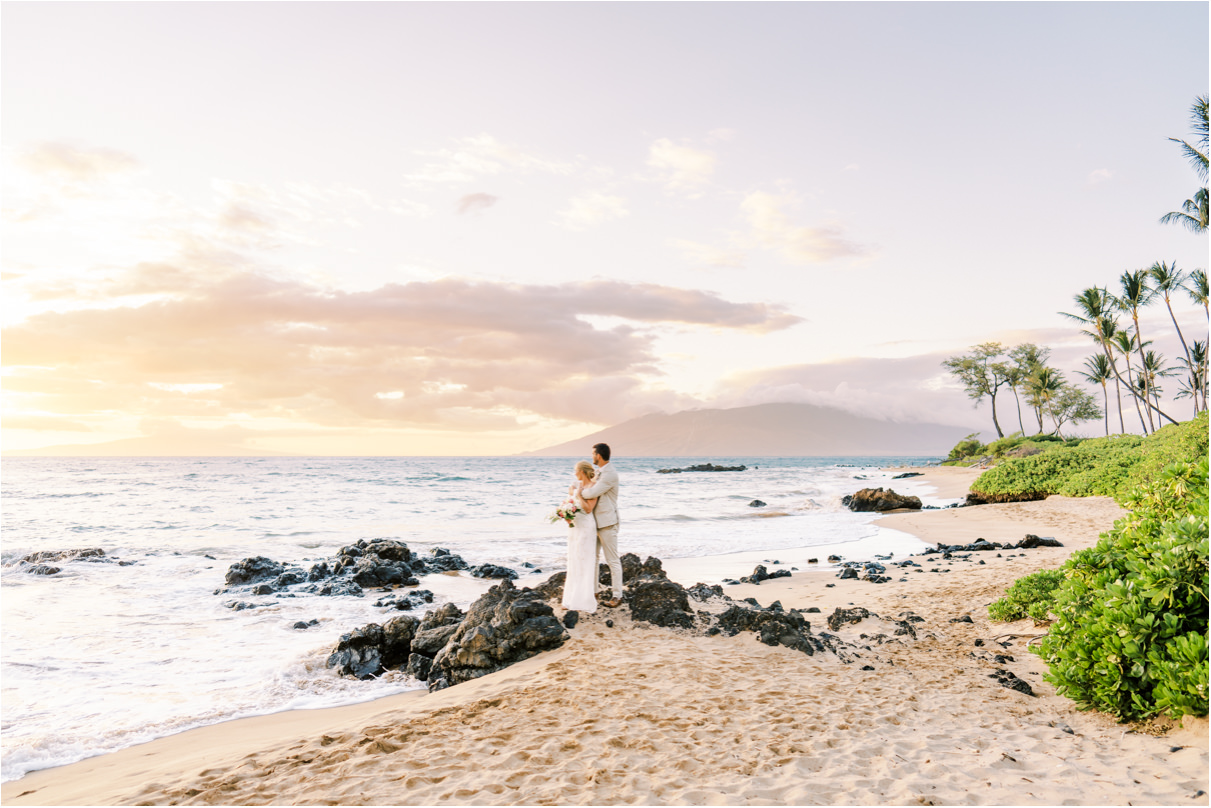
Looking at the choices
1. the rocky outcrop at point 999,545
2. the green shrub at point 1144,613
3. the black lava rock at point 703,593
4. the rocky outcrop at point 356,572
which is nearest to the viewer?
the green shrub at point 1144,613

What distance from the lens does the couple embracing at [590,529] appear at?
8.74m

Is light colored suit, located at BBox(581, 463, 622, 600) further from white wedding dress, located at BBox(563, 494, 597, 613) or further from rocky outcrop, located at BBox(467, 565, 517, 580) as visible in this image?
rocky outcrop, located at BBox(467, 565, 517, 580)

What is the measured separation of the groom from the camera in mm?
8791

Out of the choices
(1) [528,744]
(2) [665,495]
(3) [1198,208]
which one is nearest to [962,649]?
(1) [528,744]

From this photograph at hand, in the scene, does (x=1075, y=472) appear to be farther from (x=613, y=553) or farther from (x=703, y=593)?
(x=613, y=553)

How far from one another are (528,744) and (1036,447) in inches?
2410

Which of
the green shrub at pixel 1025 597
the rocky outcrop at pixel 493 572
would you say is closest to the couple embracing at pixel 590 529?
the green shrub at pixel 1025 597

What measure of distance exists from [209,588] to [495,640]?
9889mm

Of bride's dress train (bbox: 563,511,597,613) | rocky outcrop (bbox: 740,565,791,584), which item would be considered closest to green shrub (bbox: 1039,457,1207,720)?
bride's dress train (bbox: 563,511,597,613)

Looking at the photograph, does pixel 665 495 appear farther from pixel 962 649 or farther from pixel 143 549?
pixel 962 649

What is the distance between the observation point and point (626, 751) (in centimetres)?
489

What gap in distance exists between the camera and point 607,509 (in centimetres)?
889

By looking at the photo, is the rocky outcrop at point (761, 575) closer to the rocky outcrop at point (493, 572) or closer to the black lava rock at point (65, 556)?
the rocky outcrop at point (493, 572)

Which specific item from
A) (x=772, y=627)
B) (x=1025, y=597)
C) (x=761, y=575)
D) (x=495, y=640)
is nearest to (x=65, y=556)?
(x=495, y=640)
